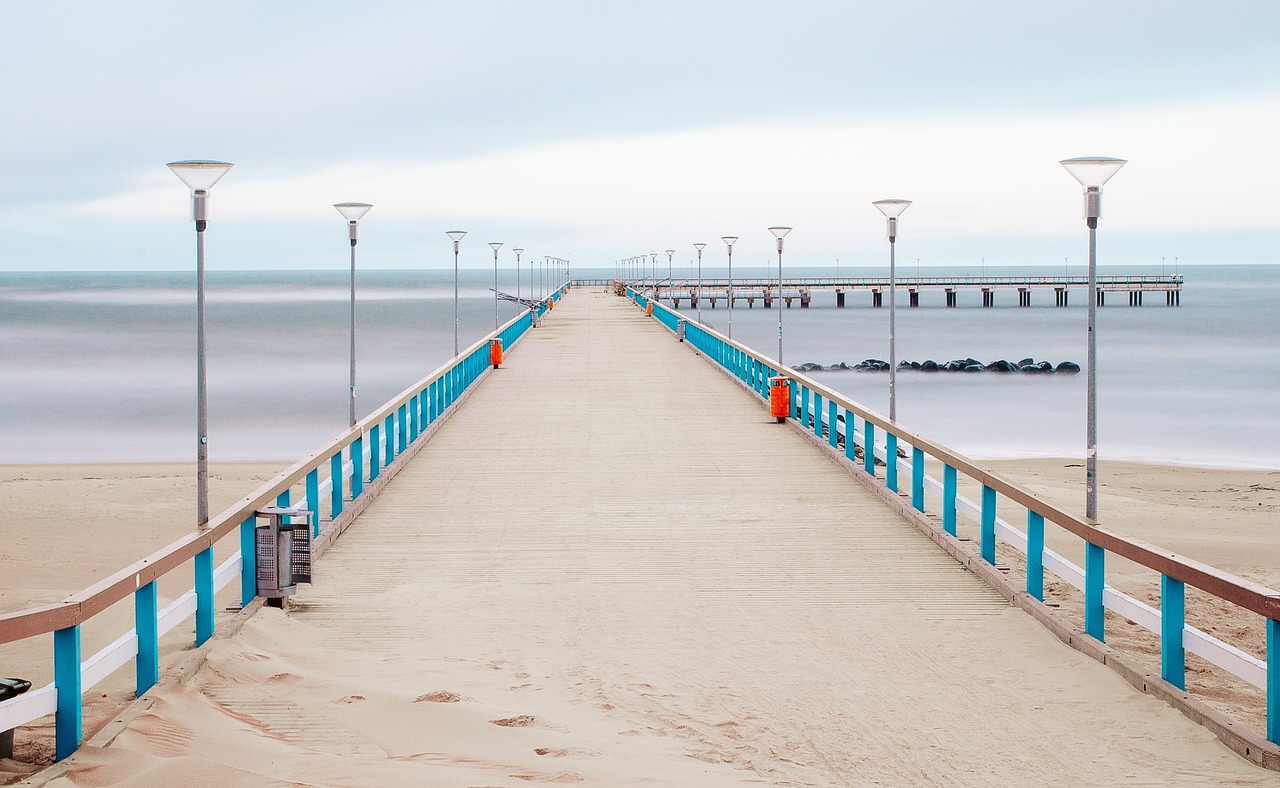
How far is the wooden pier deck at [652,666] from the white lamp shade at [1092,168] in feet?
8.96

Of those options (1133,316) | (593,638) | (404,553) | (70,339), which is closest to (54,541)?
(404,553)

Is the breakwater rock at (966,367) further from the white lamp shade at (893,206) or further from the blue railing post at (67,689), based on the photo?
the blue railing post at (67,689)

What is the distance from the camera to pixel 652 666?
6.98 meters

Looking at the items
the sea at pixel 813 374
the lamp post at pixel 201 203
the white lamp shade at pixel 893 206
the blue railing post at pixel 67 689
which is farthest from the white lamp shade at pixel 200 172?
the sea at pixel 813 374

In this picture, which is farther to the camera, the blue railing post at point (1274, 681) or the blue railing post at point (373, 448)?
the blue railing post at point (373, 448)

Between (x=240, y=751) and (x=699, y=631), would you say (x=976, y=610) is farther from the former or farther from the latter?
(x=240, y=751)

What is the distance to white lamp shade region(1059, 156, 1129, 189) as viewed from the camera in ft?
26.7

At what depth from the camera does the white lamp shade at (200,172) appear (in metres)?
8.27

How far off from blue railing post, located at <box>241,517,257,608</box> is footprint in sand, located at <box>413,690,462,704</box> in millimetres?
2297

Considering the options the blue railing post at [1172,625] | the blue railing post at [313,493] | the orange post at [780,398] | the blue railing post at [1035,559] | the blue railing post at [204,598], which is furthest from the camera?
the orange post at [780,398]

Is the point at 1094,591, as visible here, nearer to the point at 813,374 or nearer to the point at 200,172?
the point at 200,172

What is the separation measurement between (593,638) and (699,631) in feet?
2.08

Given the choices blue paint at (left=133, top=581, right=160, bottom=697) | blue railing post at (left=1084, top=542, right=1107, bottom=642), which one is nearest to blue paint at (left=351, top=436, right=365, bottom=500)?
blue paint at (left=133, top=581, right=160, bottom=697)

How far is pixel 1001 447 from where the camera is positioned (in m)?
29.8
